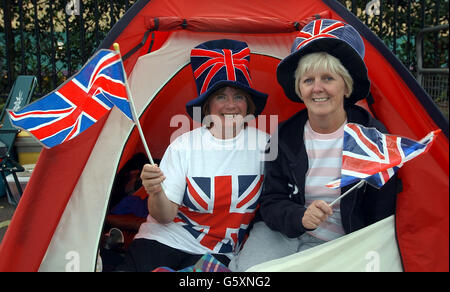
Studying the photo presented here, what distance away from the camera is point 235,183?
1.80 meters

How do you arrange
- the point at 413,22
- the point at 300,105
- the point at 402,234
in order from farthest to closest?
the point at 413,22
the point at 300,105
the point at 402,234

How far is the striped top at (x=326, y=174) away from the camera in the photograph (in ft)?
5.46

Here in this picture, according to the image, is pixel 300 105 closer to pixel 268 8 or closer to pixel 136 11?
pixel 268 8

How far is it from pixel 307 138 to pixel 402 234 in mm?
507

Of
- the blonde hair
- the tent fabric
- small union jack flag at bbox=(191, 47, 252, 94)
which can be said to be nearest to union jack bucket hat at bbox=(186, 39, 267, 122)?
small union jack flag at bbox=(191, 47, 252, 94)

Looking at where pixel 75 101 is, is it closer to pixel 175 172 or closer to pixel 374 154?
pixel 175 172

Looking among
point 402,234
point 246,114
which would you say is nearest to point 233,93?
point 246,114

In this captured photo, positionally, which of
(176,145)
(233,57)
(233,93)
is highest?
(233,57)

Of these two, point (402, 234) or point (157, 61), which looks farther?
point (157, 61)

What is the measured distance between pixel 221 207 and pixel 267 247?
0.26 metres

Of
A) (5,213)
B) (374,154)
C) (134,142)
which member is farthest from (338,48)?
(5,213)

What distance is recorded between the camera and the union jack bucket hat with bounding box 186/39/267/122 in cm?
185

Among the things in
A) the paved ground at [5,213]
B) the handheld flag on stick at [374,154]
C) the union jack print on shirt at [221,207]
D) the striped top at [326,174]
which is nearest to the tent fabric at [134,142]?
the handheld flag on stick at [374,154]

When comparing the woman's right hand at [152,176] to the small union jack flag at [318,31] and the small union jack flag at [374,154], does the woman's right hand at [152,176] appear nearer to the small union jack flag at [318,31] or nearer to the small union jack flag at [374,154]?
the small union jack flag at [374,154]
